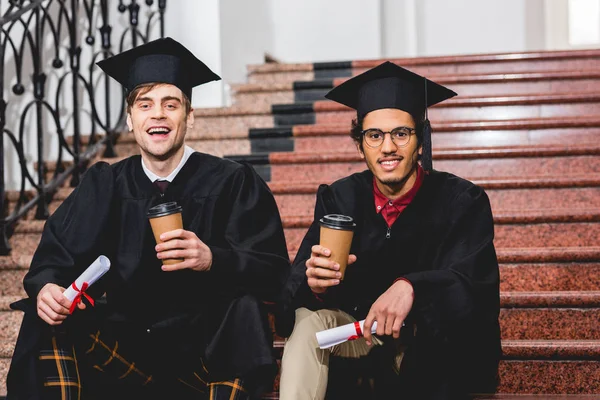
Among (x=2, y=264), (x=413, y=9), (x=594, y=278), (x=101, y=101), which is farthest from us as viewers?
(x=413, y=9)

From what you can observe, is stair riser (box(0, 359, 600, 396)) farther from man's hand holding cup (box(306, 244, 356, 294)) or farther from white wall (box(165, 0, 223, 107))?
white wall (box(165, 0, 223, 107))

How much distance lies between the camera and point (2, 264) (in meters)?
3.89

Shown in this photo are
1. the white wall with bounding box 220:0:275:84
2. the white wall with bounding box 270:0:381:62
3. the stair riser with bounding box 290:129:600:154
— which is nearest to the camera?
the stair riser with bounding box 290:129:600:154

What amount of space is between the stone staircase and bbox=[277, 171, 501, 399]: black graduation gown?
58 centimetres

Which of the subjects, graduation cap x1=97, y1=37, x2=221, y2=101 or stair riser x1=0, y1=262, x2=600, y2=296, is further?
stair riser x1=0, y1=262, x2=600, y2=296

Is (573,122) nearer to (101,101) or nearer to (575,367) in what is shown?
(575,367)

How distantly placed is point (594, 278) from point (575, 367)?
0.60 m

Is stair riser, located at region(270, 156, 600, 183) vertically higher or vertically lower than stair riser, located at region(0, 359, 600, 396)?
higher

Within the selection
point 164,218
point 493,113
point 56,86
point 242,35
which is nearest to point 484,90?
point 493,113

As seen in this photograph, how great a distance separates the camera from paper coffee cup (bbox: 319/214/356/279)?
222 cm

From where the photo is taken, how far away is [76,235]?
2719 mm

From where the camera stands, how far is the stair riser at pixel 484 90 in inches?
203

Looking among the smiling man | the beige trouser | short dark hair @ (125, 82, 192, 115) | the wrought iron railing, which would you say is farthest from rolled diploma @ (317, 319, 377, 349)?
the wrought iron railing

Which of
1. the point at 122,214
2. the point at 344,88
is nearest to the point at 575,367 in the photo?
the point at 344,88
